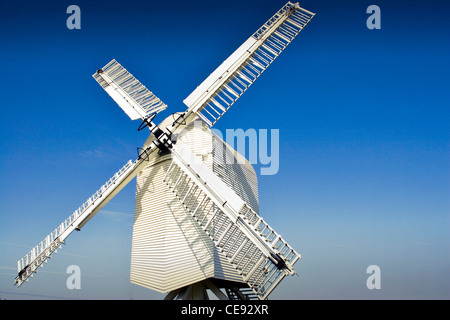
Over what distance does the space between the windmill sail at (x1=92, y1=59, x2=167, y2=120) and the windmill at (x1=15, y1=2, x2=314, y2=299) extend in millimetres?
60

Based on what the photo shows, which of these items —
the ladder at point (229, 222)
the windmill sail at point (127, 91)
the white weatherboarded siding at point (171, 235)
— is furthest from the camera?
the windmill sail at point (127, 91)

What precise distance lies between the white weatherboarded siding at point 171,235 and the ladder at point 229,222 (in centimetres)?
101

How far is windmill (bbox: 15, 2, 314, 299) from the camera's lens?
1478 cm

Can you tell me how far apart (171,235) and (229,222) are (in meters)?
3.62

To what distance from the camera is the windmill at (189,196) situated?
14.8 meters

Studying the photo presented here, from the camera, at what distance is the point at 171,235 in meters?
16.6

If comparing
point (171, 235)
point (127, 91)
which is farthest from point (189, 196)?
point (127, 91)

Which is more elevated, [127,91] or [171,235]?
[127,91]

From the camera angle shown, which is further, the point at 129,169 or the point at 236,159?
the point at 236,159

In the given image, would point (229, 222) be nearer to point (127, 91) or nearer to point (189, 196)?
point (189, 196)
